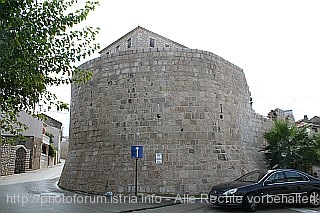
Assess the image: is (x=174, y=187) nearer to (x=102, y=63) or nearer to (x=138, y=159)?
(x=138, y=159)

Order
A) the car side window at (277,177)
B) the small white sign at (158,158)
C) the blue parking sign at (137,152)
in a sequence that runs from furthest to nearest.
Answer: the small white sign at (158,158) < the blue parking sign at (137,152) < the car side window at (277,177)

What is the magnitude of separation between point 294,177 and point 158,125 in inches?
226

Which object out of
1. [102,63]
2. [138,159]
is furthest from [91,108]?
[138,159]

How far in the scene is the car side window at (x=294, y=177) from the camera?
1129 cm

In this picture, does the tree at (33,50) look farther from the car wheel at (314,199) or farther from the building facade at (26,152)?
the building facade at (26,152)

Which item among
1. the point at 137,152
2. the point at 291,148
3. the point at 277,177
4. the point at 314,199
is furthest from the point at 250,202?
the point at 291,148

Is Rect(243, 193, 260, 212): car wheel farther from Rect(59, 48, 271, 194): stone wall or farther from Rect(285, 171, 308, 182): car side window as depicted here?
Rect(59, 48, 271, 194): stone wall

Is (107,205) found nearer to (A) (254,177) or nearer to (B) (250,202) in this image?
(B) (250,202)

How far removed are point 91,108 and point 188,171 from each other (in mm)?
5385

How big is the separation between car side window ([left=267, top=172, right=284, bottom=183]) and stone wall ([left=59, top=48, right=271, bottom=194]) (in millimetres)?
3463

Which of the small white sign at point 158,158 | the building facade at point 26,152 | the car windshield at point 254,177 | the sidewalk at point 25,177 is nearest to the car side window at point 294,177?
the car windshield at point 254,177

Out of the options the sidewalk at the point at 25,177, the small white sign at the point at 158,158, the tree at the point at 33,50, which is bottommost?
the sidewalk at the point at 25,177

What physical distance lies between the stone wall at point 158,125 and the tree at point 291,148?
1825 mm

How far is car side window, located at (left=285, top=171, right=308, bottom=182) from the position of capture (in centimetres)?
1129
